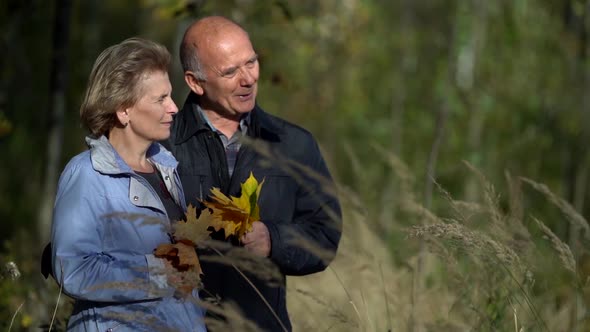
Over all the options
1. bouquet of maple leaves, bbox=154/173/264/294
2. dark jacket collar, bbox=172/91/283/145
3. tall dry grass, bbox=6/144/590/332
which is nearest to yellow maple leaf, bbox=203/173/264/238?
bouquet of maple leaves, bbox=154/173/264/294

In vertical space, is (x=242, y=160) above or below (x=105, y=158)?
below

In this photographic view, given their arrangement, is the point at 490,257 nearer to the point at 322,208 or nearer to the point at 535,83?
the point at 322,208

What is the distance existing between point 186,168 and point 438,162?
7.76 meters

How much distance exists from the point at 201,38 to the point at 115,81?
0.80m

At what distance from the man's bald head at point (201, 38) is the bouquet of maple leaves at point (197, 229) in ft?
2.43

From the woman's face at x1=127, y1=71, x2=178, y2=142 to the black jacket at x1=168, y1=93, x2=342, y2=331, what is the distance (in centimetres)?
52

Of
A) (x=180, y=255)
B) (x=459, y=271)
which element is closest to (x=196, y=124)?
(x=180, y=255)

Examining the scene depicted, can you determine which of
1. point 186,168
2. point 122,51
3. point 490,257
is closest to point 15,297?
point 186,168

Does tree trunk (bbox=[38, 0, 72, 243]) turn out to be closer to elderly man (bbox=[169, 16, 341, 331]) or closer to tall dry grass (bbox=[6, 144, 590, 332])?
tall dry grass (bbox=[6, 144, 590, 332])

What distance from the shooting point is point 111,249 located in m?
3.43

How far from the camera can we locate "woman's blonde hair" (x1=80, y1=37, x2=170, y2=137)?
352 cm

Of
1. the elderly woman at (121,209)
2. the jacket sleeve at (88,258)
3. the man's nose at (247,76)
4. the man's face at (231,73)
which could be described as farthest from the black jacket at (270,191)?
the jacket sleeve at (88,258)

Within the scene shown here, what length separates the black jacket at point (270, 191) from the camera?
160 inches

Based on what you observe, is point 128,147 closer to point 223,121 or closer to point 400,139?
point 223,121
